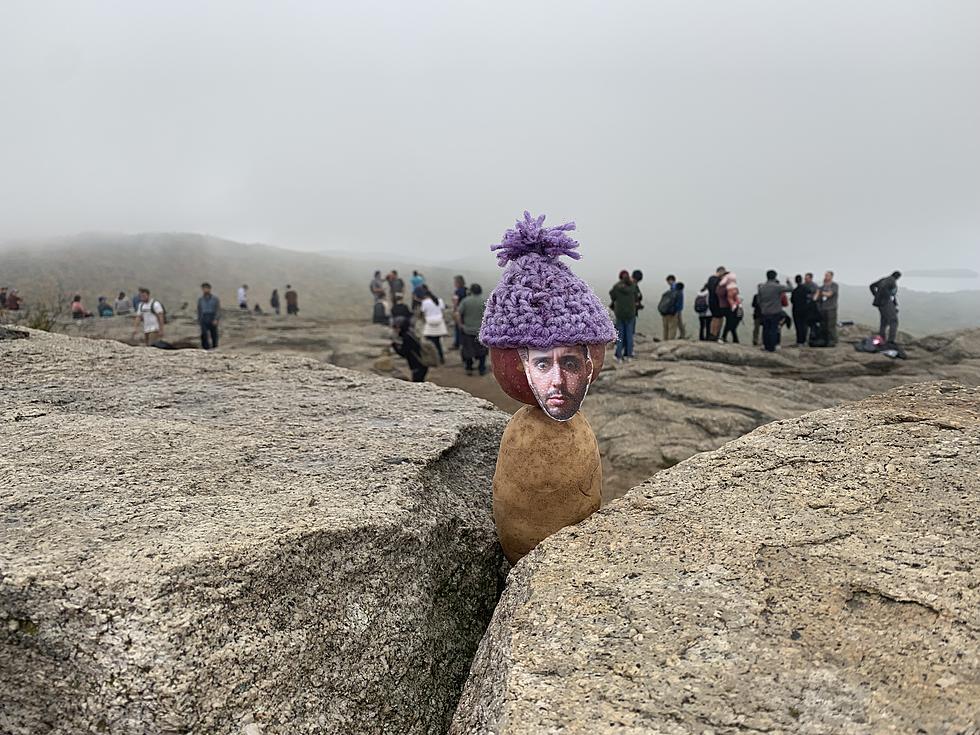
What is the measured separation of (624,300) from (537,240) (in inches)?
322

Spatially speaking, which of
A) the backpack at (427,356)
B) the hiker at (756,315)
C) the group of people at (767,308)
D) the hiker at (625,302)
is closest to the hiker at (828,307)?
the group of people at (767,308)

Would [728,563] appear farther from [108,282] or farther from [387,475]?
[108,282]

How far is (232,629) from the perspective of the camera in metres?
2.13

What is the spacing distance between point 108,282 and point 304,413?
137 feet

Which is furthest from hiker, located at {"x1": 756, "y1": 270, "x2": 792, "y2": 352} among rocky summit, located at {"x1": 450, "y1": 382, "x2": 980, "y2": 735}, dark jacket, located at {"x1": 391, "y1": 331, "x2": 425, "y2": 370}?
rocky summit, located at {"x1": 450, "y1": 382, "x2": 980, "y2": 735}

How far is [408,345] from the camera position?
941 centimetres

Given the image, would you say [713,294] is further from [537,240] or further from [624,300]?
[537,240]

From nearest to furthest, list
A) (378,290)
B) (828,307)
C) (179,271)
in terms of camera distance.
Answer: (828,307), (378,290), (179,271)

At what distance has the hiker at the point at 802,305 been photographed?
44.0ft

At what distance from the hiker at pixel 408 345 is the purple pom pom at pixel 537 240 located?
6202mm

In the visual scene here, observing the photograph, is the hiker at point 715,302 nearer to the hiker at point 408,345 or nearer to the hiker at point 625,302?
the hiker at point 625,302

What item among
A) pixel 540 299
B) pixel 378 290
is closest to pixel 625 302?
pixel 540 299

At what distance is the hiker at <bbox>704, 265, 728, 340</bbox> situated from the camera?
42.1 feet

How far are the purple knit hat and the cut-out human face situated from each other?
51 millimetres
